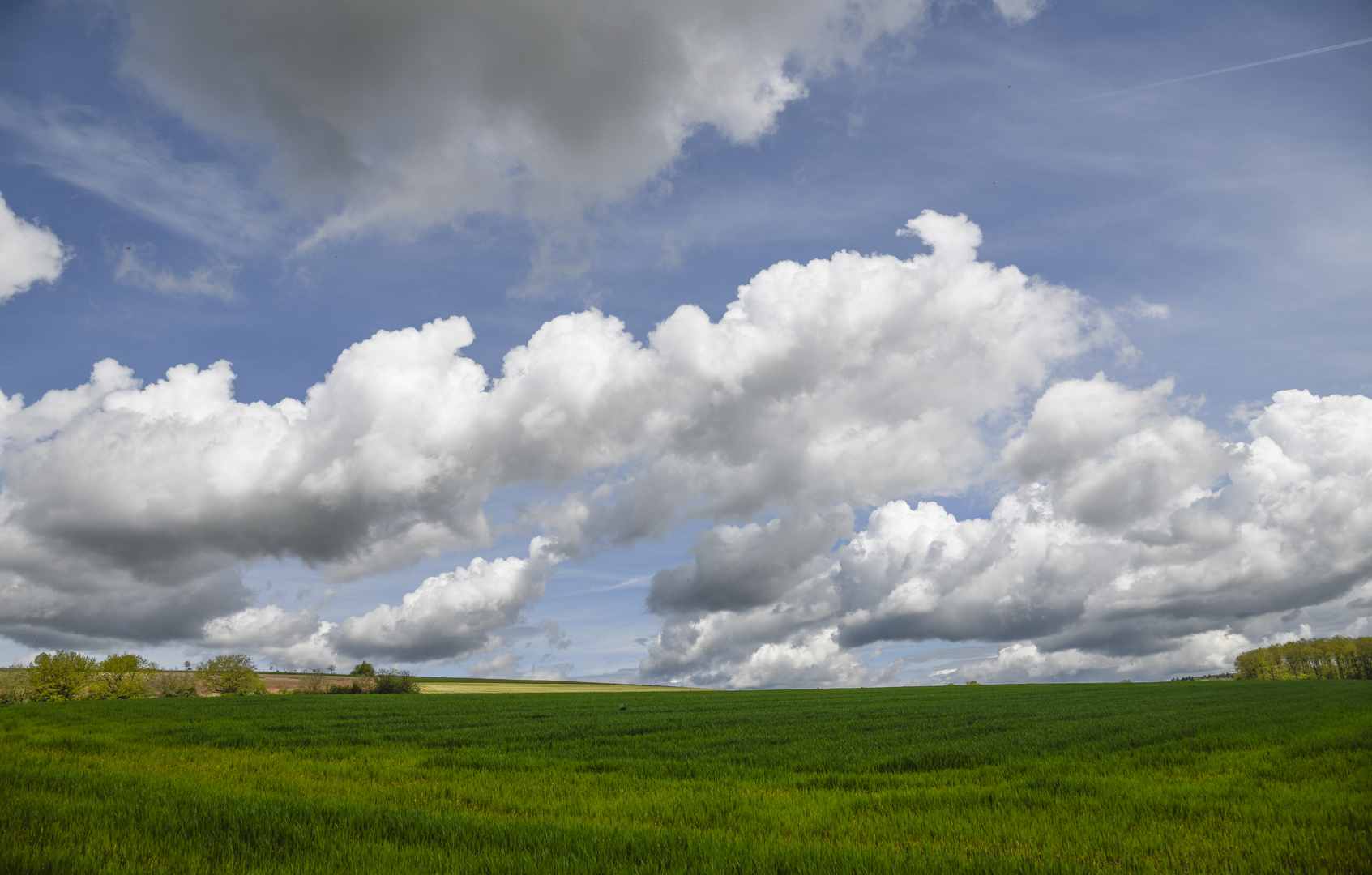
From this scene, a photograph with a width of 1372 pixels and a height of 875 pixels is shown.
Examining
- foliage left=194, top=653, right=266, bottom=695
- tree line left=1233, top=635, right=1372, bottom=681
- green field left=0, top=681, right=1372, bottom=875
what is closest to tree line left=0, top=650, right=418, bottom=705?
foliage left=194, top=653, right=266, bottom=695

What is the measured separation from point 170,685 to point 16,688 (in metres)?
14.8

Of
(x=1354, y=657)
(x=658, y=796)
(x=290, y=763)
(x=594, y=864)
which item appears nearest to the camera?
(x=594, y=864)

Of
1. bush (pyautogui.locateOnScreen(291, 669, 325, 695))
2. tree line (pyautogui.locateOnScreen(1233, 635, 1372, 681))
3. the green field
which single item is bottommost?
tree line (pyautogui.locateOnScreen(1233, 635, 1372, 681))

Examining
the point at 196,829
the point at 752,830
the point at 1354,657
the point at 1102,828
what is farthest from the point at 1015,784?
the point at 1354,657

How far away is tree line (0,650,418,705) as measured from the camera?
251 feet

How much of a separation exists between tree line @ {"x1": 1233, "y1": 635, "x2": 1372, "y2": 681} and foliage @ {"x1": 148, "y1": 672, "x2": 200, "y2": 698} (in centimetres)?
20650

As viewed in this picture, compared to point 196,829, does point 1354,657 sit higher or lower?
lower

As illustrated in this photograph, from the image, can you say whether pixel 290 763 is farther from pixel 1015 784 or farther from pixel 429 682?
pixel 429 682

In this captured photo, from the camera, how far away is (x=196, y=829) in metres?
8.65

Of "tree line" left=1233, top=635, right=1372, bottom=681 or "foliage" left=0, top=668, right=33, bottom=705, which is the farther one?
"tree line" left=1233, top=635, right=1372, bottom=681

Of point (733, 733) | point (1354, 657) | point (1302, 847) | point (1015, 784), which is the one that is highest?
point (1302, 847)

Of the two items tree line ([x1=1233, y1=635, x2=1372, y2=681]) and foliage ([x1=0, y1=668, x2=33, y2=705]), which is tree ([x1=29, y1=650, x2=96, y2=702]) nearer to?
foliage ([x1=0, y1=668, x2=33, y2=705])

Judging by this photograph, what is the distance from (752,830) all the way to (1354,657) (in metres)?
218

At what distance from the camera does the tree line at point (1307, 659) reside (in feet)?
505
